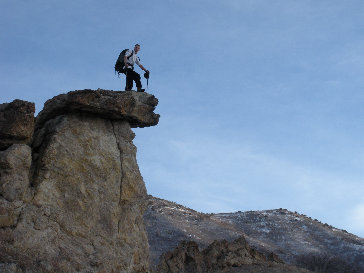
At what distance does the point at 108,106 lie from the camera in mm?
13273

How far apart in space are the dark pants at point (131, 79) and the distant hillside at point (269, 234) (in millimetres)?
17633

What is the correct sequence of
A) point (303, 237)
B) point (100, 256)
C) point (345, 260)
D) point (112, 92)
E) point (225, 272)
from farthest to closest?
point (303, 237), point (345, 260), point (225, 272), point (112, 92), point (100, 256)

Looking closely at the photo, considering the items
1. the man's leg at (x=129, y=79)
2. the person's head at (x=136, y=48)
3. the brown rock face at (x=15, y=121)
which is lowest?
the brown rock face at (x=15, y=121)

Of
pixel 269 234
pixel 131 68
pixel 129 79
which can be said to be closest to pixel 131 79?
pixel 129 79

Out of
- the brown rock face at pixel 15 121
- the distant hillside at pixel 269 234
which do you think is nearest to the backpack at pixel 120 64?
the brown rock face at pixel 15 121

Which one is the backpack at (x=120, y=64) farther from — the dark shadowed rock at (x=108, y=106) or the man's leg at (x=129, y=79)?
the dark shadowed rock at (x=108, y=106)

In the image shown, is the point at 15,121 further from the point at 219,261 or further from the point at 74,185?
the point at 219,261

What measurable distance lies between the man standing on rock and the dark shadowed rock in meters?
0.57

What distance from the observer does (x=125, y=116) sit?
13812 millimetres

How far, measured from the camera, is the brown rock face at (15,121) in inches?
469

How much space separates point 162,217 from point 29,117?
99.5 ft

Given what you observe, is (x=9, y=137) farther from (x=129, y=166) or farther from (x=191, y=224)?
(x=191, y=224)

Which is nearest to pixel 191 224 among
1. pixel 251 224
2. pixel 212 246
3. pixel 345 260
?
pixel 251 224

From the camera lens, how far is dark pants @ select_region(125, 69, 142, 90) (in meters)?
14.9
